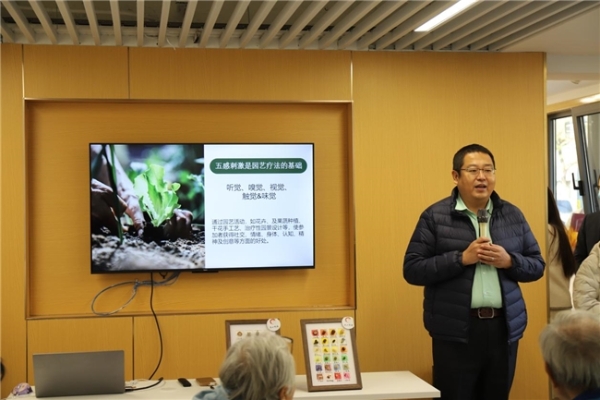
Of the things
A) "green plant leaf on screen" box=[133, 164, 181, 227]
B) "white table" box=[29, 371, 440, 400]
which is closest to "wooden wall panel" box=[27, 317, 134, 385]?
"green plant leaf on screen" box=[133, 164, 181, 227]

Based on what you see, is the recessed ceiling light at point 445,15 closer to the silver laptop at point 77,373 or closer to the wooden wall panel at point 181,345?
the wooden wall panel at point 181,345

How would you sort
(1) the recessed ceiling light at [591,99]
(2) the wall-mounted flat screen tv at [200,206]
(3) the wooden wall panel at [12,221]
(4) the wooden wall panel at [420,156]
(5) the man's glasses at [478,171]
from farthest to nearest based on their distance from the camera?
(1) the recessed ceiling light at [591,99] < (4) the wooden wall panel at [420,156] < (2) the wall-mounted flat screen tv at [200,206] < (3) the wooden wall panel at [12,221] < (5) the man's glasses at [478,171]

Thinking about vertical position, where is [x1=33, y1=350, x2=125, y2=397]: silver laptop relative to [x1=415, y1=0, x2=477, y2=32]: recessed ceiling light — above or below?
below

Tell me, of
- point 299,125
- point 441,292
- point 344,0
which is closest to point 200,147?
point 299,125

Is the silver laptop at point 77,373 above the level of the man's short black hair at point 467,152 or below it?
below

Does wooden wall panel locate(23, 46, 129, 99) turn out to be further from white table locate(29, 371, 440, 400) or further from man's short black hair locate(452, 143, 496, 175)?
man's short black hair locate(452, 143, 496, 175)

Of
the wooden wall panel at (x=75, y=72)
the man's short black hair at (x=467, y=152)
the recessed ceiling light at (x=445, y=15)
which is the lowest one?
the man's short black hair at (x=467, y=152)

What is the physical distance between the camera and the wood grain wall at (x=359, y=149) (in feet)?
18.5

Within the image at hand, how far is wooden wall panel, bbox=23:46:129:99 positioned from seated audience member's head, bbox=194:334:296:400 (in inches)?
140

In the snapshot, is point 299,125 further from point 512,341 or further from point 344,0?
point 512,341

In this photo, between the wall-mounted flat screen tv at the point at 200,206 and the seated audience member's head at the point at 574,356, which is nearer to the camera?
the seated audience member's head at the point at 574,356

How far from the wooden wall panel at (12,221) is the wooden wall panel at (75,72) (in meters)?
0.10

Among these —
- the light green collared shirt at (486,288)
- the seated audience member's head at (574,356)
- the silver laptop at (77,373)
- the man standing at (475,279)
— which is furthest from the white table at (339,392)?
the seated audience member's head at (574,356)

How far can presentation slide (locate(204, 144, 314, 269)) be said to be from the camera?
583 cm
